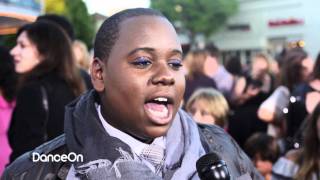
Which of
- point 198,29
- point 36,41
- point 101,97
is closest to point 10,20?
point 36,41

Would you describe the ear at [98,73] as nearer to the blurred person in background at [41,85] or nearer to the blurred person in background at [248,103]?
the blurred person in background at [41,85]

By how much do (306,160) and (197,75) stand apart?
2.46m

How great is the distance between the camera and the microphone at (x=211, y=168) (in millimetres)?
1158

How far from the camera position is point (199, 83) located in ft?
16.8

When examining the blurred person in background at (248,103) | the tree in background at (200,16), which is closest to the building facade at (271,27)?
the tree in background at (200,16)

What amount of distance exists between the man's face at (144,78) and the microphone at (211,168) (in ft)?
0.37

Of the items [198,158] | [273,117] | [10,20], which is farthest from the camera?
[273,117]

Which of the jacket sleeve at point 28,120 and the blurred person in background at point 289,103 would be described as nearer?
the jacket sleeve at point 28,120

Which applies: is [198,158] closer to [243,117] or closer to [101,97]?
[101,97]

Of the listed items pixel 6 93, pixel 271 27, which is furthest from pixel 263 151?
pixel 271 27

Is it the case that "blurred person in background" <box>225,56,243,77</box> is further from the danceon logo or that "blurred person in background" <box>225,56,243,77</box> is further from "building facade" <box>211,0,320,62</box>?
"building facade" <box>211,0,320,62</box>

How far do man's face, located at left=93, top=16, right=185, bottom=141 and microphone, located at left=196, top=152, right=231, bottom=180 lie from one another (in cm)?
11

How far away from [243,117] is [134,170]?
3838mm

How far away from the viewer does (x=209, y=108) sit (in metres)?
3.53
